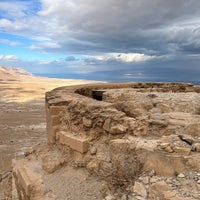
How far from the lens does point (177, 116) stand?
5.02m

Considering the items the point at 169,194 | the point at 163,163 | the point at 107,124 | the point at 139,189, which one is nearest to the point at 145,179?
the point at 139,189

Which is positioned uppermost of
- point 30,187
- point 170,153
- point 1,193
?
point 170,153

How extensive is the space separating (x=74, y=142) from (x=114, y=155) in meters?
1.04

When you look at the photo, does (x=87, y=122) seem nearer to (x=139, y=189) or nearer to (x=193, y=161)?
(x=139, y=189)

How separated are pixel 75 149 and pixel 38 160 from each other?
1.22m

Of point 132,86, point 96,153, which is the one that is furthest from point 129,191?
point 132,86

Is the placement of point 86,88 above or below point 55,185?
above

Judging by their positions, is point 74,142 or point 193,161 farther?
point 74,142

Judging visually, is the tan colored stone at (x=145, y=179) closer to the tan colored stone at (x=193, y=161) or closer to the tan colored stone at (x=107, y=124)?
the tan colored stone at (x=193, y=161)

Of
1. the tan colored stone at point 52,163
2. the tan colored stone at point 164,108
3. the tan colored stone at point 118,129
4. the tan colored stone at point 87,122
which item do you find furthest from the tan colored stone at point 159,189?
the tan colored stone at point 164,108

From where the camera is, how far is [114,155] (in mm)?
4426

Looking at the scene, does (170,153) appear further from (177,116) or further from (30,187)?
(30,187)

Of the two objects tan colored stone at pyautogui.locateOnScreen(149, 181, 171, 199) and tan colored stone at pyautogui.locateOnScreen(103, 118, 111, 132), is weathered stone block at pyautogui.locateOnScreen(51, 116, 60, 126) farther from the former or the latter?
tan colored stone at pyautogui.locateOnScreen(149, 181, 171, 199)

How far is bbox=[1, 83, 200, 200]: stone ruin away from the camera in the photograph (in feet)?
12.3
